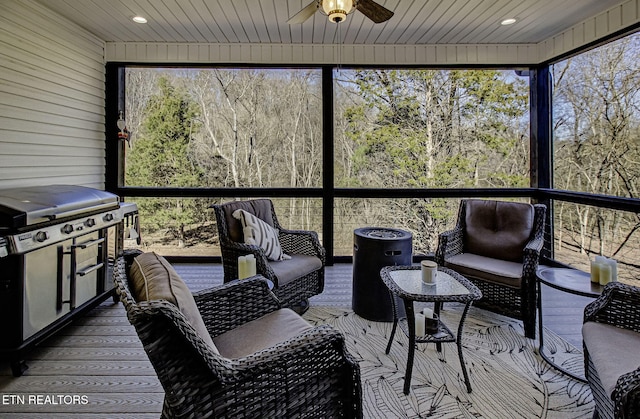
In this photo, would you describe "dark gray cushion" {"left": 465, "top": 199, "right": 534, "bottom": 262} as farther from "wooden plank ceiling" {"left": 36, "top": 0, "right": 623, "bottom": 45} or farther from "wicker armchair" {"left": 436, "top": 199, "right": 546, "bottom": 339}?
"wooden plank ceiling" {"left": 36, "top": 0, "right": 623, "bottom": 45}

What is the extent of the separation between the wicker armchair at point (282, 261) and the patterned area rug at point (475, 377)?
421 millimetres

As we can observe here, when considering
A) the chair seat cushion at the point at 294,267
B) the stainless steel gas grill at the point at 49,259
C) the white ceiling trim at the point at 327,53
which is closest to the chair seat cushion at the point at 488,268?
the chair seat cushion at the point at 294,267

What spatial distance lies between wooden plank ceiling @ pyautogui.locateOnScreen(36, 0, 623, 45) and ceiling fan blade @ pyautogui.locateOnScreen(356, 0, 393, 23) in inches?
32.6

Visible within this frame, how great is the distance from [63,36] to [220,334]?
368 centimetres

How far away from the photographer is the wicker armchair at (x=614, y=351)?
3.81ft

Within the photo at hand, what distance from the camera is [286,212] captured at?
4621 mm

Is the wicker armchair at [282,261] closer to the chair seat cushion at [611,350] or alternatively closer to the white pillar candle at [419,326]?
the white pillar candle at [419,326]

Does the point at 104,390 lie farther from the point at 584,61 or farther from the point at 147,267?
the point at 584,61

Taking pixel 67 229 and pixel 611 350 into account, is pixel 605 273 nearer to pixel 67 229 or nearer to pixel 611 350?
pixel 611 350

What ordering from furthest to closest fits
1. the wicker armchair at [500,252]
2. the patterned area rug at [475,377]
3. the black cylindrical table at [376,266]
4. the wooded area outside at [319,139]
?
1. the wooded area outside at [319,139]
2. the black cylindrical table at [376,266]
3. the wicker armchair at [500,252]
4. the patterned area rug at [475,377]

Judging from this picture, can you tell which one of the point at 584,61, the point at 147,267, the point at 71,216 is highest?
the point at 584,61

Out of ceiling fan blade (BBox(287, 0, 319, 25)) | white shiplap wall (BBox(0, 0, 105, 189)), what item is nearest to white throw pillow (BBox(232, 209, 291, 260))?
ceiling fan blade (BBox(287, 0, 319, 25))

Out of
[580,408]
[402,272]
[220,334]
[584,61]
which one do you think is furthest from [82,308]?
[584,61]

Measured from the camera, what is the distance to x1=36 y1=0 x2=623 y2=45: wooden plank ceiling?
322 centimetres
